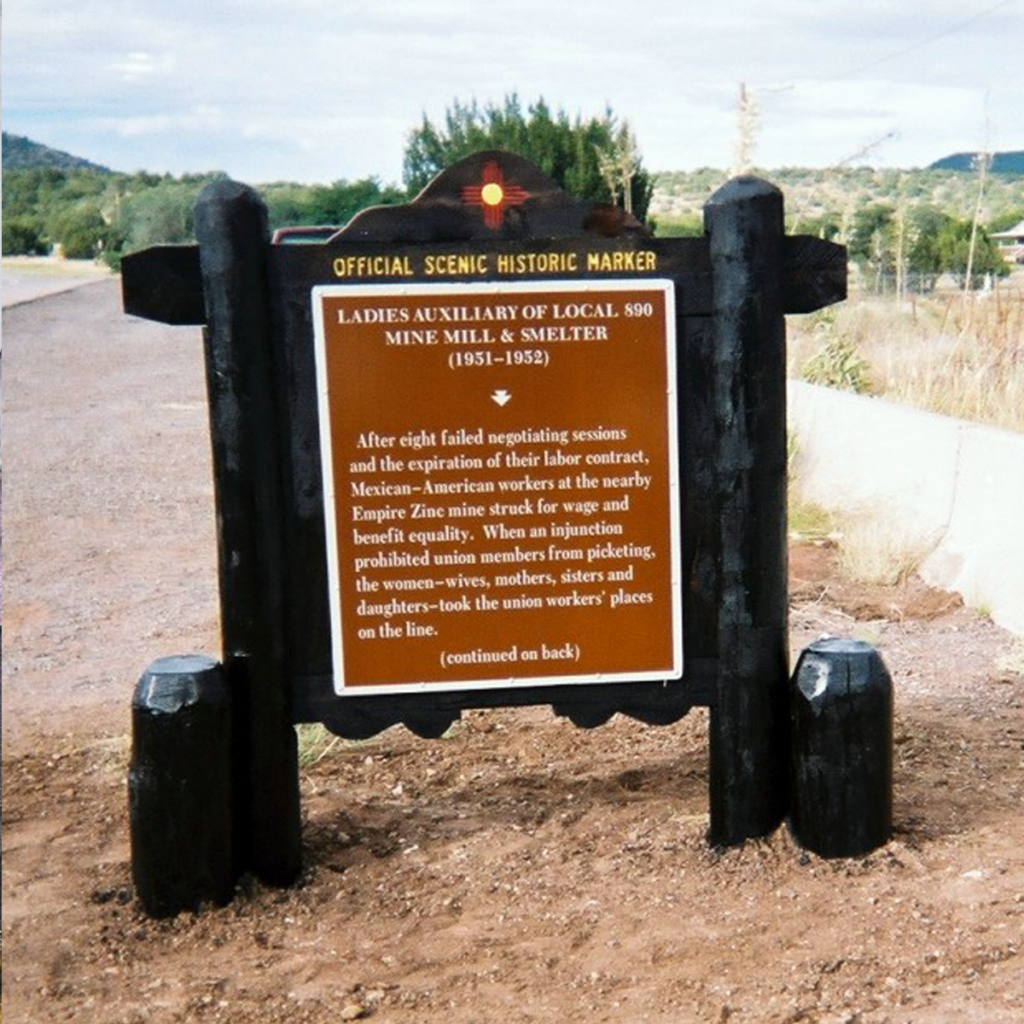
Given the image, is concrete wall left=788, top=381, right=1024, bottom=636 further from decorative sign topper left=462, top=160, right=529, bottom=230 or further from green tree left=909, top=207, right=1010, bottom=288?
green tree left=909, top=207, right=1010, bottom=288

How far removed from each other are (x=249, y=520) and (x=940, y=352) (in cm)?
868

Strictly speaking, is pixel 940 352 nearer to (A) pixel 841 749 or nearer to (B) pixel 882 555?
(B) pixel 882 555

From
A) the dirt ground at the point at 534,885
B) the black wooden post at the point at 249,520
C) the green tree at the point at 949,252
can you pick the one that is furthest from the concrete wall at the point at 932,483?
the green tree at the point at 949,252

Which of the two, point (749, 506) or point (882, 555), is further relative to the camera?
point (882, 555)

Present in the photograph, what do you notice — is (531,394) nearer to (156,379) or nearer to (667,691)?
(667,691)

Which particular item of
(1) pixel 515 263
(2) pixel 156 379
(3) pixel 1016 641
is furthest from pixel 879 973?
(2) pixel 156 379

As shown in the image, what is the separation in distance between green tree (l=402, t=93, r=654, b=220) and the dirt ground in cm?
1941

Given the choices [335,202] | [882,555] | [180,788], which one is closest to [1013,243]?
[335,202]

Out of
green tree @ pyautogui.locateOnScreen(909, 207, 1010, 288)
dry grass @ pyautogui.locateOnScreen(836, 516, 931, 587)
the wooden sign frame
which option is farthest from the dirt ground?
green tree @ pyautogui.locateOnScreen(909, 207, 1010, 288)

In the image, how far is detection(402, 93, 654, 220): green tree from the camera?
87.3 ft

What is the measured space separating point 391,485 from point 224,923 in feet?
3.98

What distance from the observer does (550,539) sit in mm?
4281

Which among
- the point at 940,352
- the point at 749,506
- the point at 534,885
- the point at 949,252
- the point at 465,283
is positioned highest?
the point at 465,283

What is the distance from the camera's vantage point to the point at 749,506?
13.9 ft
